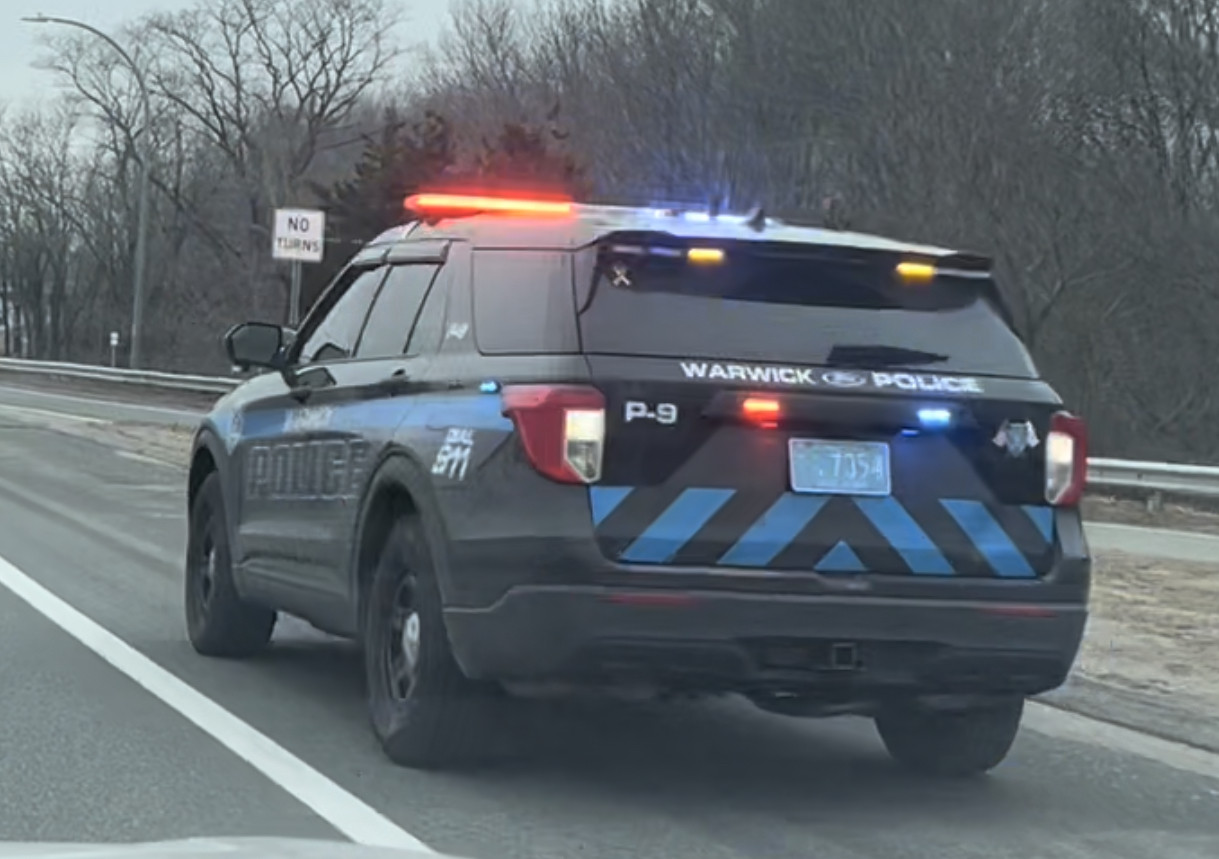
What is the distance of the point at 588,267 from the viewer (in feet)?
19.9

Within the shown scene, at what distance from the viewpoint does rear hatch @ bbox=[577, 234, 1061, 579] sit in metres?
5.74

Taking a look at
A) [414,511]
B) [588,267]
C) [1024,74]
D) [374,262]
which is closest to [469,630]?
[414,511]

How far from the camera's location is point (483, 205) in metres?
6.78

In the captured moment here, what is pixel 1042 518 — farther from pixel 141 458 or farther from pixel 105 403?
pixel 105 403

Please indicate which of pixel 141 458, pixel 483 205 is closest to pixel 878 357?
pixel 483 205

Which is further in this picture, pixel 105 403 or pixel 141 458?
pixel 105 403

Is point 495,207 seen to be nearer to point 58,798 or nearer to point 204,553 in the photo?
point 58,798

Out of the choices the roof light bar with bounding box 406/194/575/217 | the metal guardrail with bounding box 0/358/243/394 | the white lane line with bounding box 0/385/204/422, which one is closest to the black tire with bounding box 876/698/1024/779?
the roof light bar with bounding box 406/194/575/217

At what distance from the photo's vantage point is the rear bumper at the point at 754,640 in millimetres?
5668

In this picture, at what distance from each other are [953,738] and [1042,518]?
46.1 inches

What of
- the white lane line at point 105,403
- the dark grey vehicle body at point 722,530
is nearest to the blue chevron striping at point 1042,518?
the dark grey vehicle body at point 722,530

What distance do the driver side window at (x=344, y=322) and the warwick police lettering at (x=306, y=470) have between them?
0.40 m

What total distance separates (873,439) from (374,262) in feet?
8.63

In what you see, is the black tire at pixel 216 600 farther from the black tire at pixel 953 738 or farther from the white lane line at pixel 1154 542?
the white lane line at pixel 1154 542
